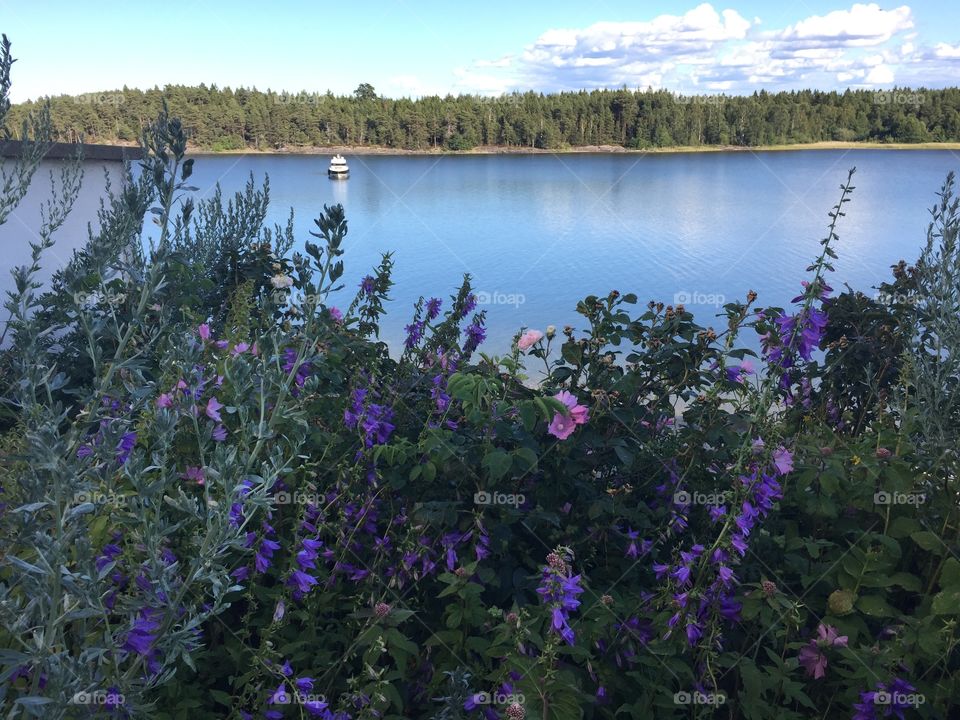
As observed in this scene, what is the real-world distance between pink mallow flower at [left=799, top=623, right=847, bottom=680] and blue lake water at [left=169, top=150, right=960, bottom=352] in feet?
6.81

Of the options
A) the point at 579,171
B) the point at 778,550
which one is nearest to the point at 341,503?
the point at 778,550

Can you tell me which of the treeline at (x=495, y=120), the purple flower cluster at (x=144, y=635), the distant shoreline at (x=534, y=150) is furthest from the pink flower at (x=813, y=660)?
the distant shoreline at (x=534, y=150)

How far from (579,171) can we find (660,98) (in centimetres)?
2655

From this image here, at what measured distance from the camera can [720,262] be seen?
1625cm

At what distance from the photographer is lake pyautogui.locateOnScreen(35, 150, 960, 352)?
1224 cm

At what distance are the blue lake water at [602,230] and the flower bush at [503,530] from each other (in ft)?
3.03

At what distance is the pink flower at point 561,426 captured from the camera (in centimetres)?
258

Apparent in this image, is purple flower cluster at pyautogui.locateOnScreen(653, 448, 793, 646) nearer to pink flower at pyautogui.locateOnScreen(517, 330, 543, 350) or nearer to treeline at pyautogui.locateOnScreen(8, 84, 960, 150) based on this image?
pink flower at pyautogui.locateOnScreen(517, 330, 543, 350)

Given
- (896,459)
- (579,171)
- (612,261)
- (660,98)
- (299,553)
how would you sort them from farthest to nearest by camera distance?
(660,98) → (579,171) → (612,261) → (896,459) → (299,553)

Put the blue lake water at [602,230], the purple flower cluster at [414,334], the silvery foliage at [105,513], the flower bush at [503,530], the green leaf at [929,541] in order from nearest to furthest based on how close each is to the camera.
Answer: the silvery foliage at [105,513] → the flower bush at [503,530] → the green leaf at [929,541] → the purple flower cluster at [414,334] → the blue lake water at [602,230]

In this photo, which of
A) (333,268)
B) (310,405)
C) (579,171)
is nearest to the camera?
(333,268)

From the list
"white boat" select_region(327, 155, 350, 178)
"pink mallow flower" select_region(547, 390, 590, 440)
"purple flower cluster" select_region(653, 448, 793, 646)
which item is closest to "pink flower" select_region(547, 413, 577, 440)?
"pink mallow flower" select_region(547, 390, 590, 440)

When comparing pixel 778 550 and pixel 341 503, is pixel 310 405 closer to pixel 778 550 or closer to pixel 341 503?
pixel 341 503

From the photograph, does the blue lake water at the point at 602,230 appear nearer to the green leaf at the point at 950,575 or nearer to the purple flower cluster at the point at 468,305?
the purple flower cluster at the point at 468,305
